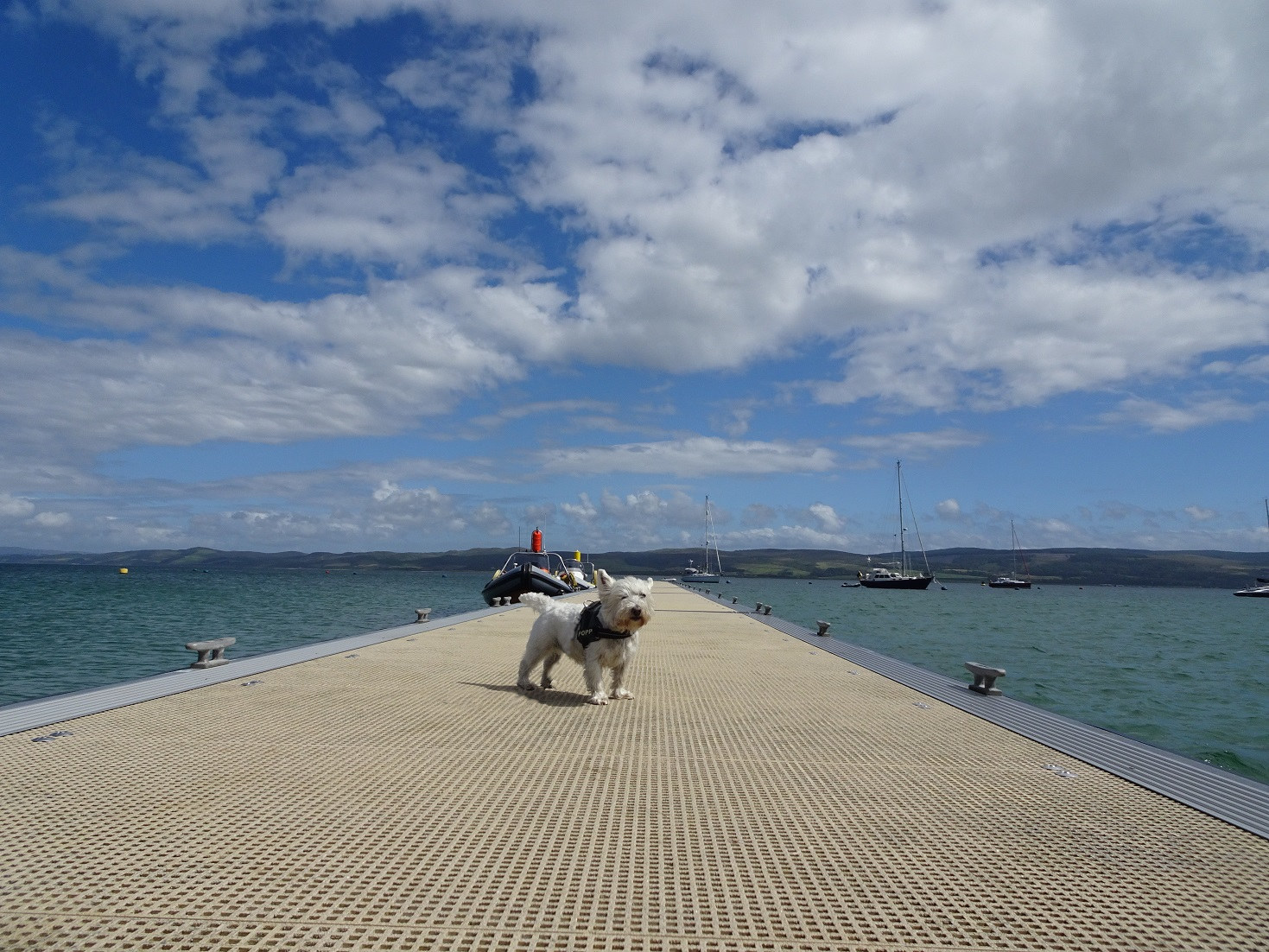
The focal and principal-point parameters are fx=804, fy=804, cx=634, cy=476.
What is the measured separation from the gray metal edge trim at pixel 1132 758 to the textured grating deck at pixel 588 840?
145mm

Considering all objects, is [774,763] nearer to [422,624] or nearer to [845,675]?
[845,675]

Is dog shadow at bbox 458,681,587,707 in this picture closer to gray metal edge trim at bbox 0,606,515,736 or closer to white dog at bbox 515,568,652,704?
white dog at bbox 515,568,652,704

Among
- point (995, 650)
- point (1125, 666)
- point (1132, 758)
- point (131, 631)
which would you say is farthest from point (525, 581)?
point (1132, 758)

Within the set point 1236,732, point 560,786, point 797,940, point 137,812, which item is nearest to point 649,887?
point 797,940

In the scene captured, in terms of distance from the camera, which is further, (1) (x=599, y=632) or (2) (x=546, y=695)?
(2) (x=546, y=695)

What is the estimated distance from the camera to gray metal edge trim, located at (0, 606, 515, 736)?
198 inches

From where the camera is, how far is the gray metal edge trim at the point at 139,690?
16.5 ft

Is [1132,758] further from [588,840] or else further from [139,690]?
[139,690]

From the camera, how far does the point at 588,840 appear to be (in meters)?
3.18

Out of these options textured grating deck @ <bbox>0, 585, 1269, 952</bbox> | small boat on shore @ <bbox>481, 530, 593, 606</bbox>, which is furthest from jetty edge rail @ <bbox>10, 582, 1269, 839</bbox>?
small boat on shore @ <bbox>481, 530, 593, 606</bbox>

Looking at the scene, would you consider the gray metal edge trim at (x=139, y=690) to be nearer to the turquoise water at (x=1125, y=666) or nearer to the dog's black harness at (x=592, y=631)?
the dog's black harness at (x=592, y=631)

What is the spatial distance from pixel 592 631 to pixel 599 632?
0.07 metres

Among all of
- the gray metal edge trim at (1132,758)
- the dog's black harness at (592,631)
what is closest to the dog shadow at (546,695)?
the dog's black harness at (592,631)

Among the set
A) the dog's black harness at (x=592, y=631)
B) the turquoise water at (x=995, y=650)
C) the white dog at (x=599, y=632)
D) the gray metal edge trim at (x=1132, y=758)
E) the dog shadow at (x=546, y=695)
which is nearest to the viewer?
the gray metal edge trim at (x=1132, y=758)
